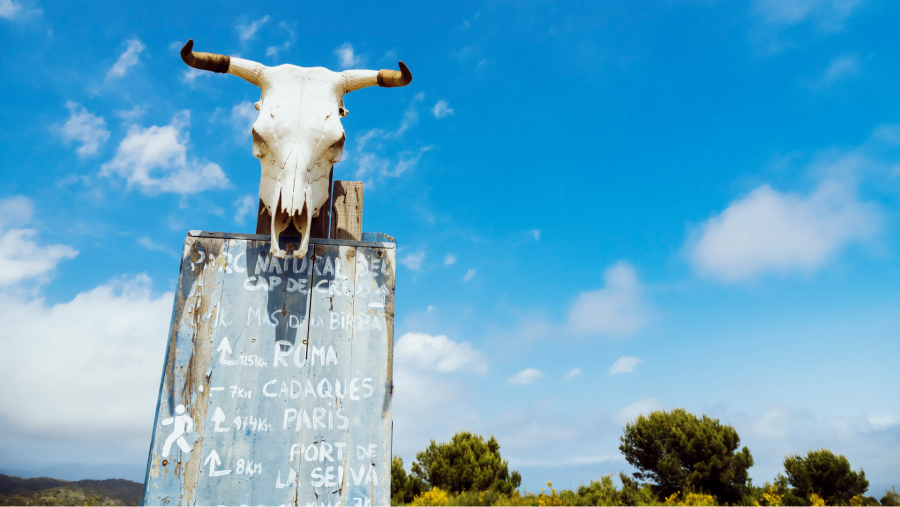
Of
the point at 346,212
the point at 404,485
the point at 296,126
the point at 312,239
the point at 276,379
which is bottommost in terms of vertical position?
the point at 404,485

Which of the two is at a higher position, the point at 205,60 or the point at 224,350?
the point at 205,60

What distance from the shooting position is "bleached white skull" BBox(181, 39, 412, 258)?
11.1 ft

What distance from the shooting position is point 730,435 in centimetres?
1575

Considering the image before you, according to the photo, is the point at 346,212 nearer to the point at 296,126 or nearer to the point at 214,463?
the point at 296,126

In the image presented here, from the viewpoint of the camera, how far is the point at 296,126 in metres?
3.52

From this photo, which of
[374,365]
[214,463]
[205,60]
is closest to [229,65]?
[205,60]

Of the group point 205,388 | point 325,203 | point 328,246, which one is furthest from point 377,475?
point 325,203

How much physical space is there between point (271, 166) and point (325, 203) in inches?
20.9

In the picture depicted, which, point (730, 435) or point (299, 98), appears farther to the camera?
point (730, 435)

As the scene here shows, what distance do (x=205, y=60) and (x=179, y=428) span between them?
9.19ft

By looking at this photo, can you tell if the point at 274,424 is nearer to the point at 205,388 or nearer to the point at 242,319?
the point at 205,388

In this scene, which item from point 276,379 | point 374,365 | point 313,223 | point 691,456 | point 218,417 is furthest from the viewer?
point 691,456

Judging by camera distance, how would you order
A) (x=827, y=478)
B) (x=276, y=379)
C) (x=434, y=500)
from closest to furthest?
1. (x=276, y=379)
2. (x=434, y=500)
3. (x=827, y=478)

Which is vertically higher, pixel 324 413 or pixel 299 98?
pixel 299 98
